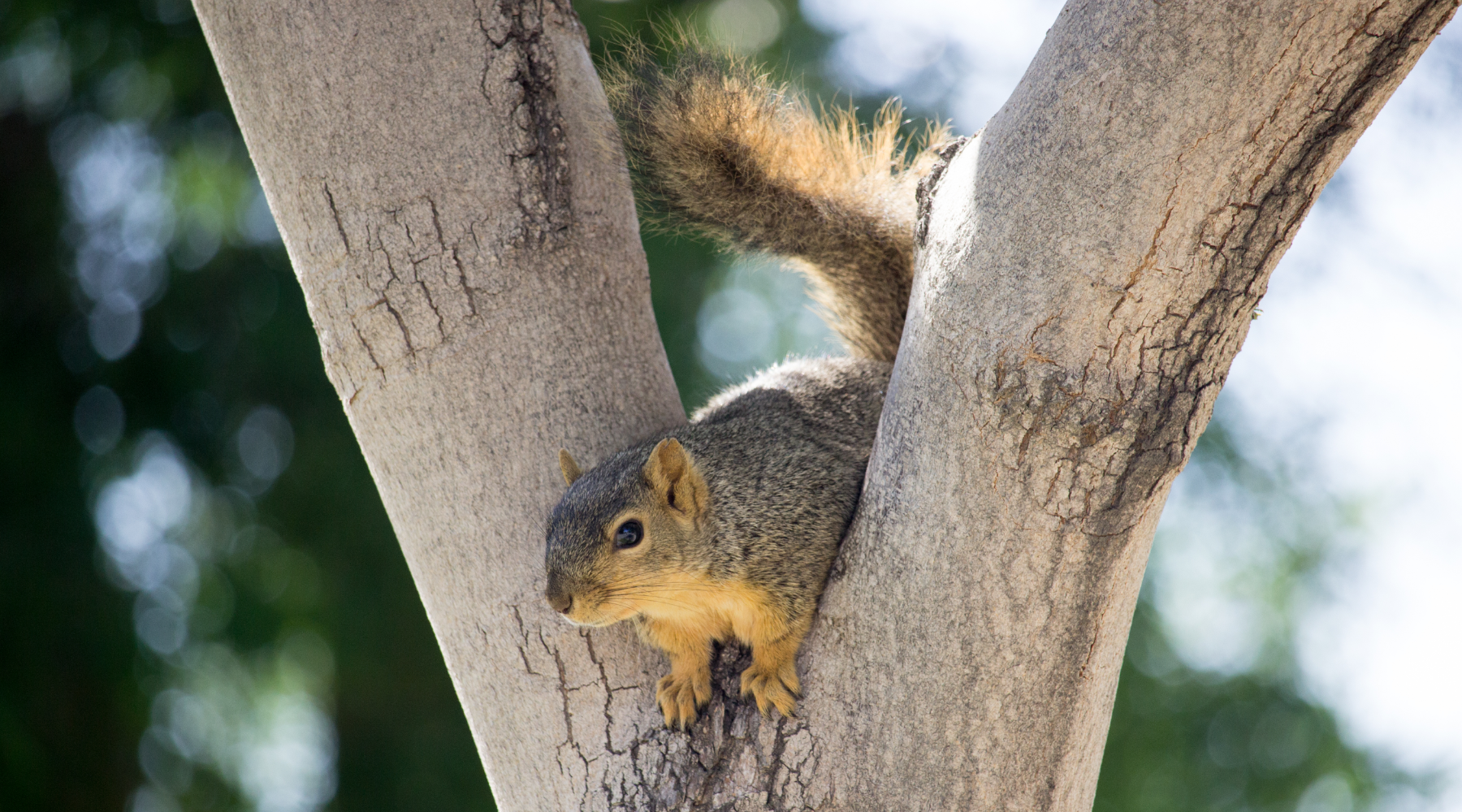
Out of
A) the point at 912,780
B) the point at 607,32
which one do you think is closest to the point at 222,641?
the point at 607,32

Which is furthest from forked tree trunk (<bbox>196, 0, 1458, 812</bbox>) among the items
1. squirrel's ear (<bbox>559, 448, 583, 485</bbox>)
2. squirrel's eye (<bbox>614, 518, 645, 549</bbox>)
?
squirrel's eye (<bbox>614, 518, 645, 549</bbox>)

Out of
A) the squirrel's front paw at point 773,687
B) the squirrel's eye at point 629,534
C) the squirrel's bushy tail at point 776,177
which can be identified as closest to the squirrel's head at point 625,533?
the squirrel's eye at point 629,534

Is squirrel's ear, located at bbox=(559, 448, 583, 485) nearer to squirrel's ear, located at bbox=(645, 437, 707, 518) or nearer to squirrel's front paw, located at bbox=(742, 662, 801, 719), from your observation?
squirrel's ear, located at bbox=(645, 437, 707, 518)

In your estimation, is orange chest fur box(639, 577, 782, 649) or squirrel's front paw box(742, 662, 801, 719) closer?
squirrel's front paw box(742, 662, 801, 719)

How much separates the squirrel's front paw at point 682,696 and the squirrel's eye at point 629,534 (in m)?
0.20

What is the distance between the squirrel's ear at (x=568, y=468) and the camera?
1.11m

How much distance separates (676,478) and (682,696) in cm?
31

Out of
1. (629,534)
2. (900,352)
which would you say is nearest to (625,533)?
(629,534)

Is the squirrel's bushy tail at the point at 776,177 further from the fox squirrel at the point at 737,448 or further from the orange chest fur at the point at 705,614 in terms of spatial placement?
the orange chest fur at the point at 705,614

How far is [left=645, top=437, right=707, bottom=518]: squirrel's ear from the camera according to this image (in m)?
1.25

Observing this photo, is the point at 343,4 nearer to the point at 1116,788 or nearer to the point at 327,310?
the point at 327,310

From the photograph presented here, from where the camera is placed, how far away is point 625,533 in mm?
1284

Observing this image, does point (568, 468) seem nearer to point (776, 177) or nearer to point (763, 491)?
point (763, 491)

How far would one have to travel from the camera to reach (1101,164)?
808 mm
